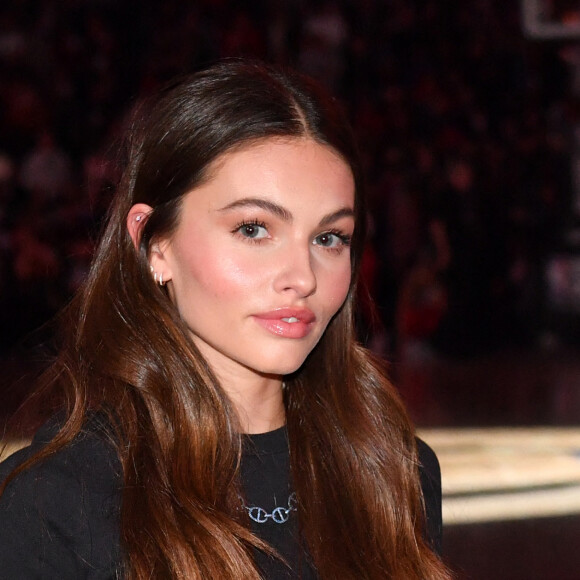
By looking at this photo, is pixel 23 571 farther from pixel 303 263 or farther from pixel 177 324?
pixel 303 263

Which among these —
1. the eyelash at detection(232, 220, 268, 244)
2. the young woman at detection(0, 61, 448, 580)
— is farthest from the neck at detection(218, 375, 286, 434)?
the eyelash at detection(232, 220, 268, 244)

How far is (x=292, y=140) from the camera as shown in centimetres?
139

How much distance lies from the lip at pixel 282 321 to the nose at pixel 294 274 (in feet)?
0.08

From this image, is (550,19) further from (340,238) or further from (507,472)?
(340,238)

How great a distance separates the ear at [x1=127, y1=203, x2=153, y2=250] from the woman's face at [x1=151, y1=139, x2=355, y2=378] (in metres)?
0.07

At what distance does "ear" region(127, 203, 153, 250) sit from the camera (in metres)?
1.43

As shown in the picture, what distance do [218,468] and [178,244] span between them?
1.05ft

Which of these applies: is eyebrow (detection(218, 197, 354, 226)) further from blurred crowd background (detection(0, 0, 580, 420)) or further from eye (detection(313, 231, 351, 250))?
blurred crowd background (detection(0, 0, 580, 420))

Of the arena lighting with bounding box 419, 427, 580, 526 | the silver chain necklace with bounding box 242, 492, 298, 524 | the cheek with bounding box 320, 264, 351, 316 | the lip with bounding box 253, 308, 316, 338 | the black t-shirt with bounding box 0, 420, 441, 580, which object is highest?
the cheek with bounding box 320, 264, 351, 316

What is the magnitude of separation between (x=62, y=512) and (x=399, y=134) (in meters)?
5.69

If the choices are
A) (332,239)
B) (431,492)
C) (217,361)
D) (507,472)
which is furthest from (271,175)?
(507,472)

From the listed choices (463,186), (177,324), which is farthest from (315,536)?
(463,186)

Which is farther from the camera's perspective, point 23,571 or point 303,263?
point 303,263

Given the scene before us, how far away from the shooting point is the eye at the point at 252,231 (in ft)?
4.44
